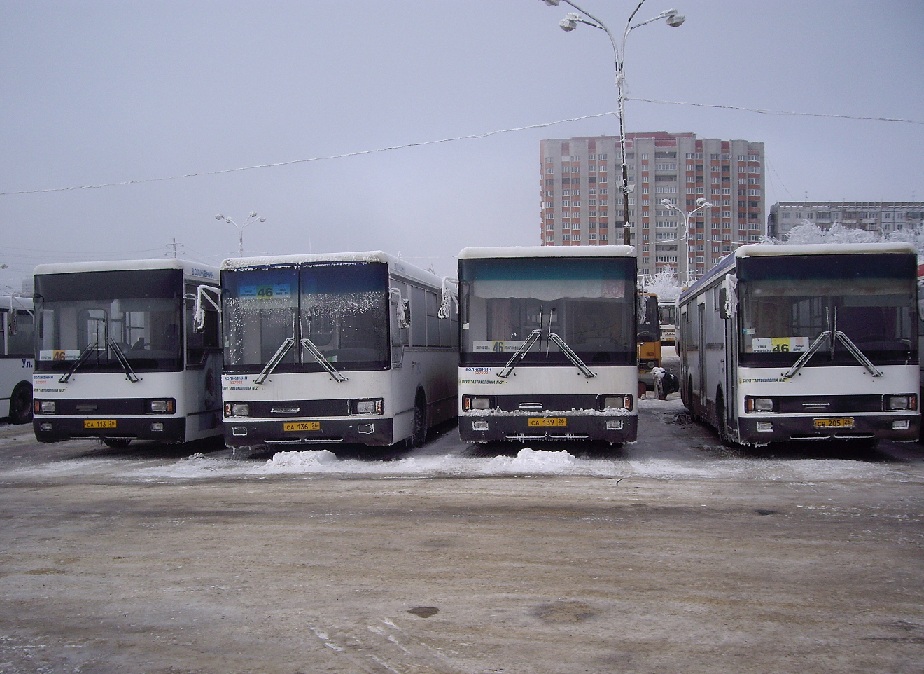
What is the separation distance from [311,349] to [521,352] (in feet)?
10.4

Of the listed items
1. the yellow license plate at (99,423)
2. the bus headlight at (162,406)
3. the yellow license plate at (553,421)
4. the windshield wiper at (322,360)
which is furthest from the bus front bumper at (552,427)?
the yellow license plate at (99,423)

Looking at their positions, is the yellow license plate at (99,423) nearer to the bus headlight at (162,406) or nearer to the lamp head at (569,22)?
the bus headlight at (162,406)

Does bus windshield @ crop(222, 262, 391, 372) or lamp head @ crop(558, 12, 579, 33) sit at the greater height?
lamp head @ crop(558, 12, 579, 33)

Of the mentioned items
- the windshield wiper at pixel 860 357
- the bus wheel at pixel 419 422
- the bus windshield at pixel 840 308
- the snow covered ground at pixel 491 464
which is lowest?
the snow covered ground at pixel 491 464

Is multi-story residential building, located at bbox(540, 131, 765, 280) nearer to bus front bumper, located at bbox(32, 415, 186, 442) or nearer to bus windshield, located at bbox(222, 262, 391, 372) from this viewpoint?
bus front bumper, located at bbox(32, 415, 186, 442)

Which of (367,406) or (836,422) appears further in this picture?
(367,406)

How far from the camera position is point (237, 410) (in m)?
13.5

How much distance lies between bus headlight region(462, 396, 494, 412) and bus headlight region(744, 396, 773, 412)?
147 inches

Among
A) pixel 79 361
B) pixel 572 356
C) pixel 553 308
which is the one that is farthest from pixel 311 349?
pixel 79 361

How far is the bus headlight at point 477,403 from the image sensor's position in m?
13.2

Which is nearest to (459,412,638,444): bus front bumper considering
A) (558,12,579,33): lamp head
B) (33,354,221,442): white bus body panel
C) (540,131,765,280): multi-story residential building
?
(33,354,221,442): white bus body panel

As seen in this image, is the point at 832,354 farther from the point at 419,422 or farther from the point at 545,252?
the point at 419,422

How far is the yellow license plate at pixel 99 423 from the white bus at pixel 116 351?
0.05 feet

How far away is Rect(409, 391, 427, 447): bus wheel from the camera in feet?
49.8
